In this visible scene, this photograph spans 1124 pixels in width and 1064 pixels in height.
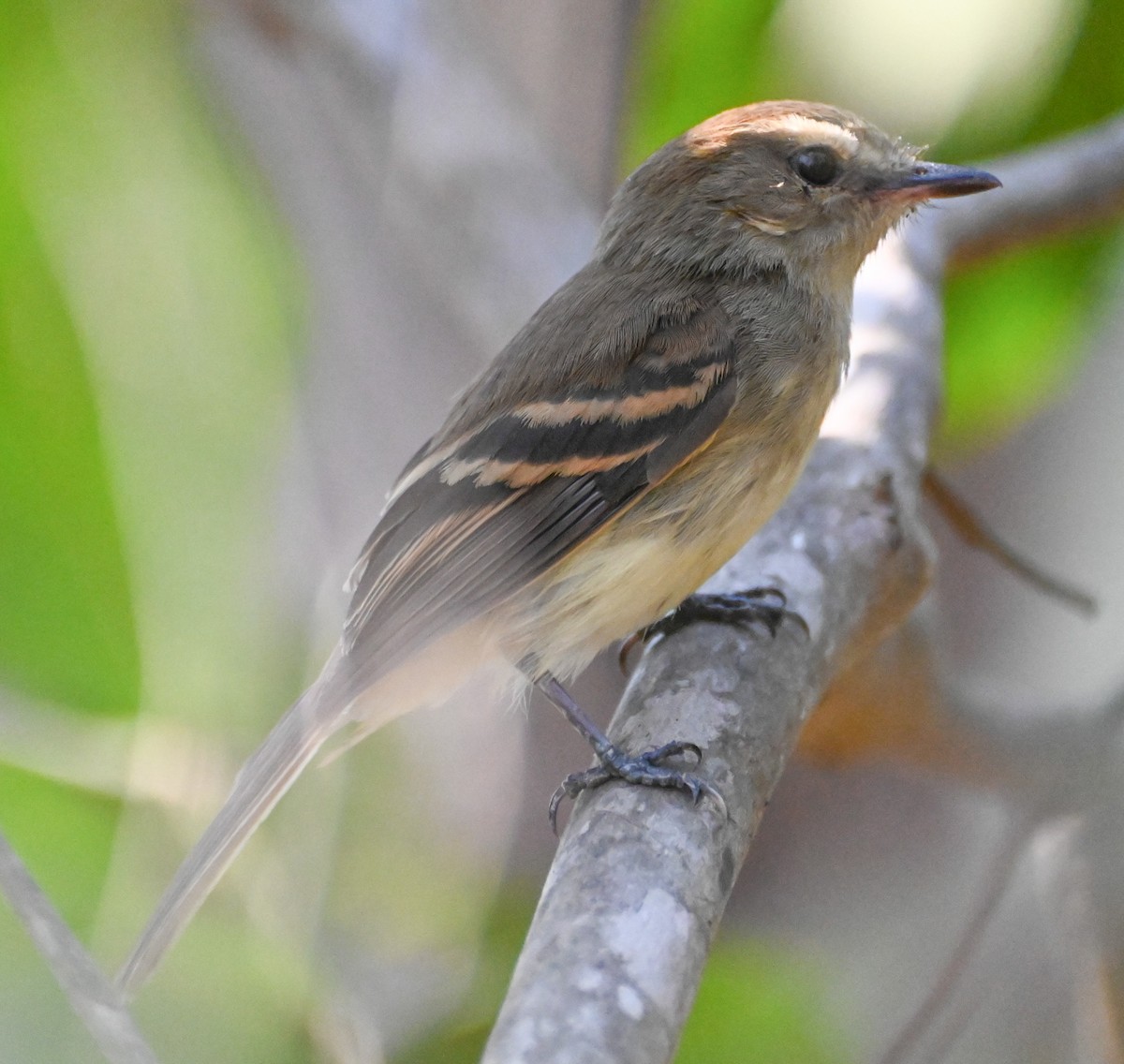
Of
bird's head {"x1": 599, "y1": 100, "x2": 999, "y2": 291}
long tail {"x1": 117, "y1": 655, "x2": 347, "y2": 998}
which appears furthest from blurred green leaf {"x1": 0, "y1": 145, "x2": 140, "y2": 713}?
bird's head {"x1": 599, "y1": 100, "x2": 999, "y2": 291}

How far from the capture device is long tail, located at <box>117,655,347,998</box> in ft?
6.55

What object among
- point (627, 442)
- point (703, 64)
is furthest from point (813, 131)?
point (703, 64)

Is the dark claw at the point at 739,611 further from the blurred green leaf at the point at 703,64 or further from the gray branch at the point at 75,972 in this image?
the blurred green leaf at the point at 703,64

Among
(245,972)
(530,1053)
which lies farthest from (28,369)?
(530,1053)

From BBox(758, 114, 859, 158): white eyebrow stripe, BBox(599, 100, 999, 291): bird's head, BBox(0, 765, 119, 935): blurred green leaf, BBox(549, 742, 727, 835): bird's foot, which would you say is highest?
BBox(758, 114, 859, 158): white eyebrow stripe

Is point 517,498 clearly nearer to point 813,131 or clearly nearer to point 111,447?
point 111,447

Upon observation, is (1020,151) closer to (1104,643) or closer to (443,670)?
(1104,643)

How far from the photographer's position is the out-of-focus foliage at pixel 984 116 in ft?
11.4

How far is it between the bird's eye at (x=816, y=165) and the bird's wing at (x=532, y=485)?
350 millimetres

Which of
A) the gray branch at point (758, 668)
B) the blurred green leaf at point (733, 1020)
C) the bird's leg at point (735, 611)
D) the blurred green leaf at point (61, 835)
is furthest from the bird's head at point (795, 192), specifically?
the blurred green leaf at point (61, 835)

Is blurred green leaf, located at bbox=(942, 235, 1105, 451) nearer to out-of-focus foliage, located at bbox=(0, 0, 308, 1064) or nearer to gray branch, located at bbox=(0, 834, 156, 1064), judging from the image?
out-of-focus foliage, located at bbox=(0, 0, 308, 1064)

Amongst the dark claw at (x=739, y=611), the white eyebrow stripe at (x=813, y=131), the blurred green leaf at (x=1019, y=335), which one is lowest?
the dark claw at (x=739, y=611)

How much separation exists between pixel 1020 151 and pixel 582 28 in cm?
126

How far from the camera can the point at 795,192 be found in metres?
2.61
